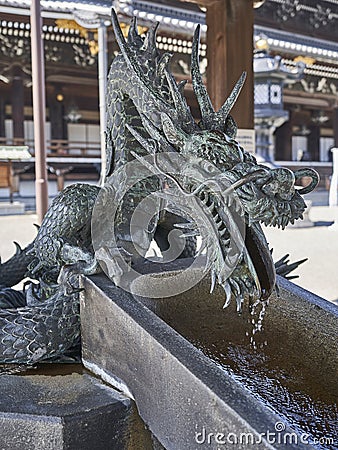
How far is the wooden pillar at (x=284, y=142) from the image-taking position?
50.6 ft

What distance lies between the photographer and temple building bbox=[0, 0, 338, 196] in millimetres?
7984

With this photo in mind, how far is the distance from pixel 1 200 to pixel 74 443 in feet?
33.0

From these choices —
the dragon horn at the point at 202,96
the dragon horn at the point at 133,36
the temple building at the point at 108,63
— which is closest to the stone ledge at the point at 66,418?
the dragon horn at the point at 202,96

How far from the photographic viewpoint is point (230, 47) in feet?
10.6

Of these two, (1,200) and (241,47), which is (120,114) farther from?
(1,200)

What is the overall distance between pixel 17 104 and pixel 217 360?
10423 millimetres

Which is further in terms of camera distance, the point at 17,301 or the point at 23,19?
the point at 23,19

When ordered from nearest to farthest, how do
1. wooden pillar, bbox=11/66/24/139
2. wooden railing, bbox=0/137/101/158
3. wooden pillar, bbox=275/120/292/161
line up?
wooden pillar, bbox=11/66/24/139 < wooden railing, bbox=0/137/101/158 < wooden pillar, bbox=275/120/292/161

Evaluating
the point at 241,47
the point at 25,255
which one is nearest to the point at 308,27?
the point at 241,47

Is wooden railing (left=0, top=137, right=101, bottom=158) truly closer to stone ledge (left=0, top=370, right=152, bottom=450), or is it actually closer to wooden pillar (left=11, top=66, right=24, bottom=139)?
wooden pillar (left=11, top=66, right=24, bottom=139)

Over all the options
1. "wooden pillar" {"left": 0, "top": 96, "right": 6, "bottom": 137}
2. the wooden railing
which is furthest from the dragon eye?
"wooden pillar" {"left": 0, "top": 96, "right": 6, "bottom": 137}

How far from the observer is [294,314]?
1.49m

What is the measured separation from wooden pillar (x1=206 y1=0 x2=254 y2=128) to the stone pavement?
5.14ft

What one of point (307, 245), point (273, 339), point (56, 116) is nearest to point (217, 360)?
point (273, 339)
